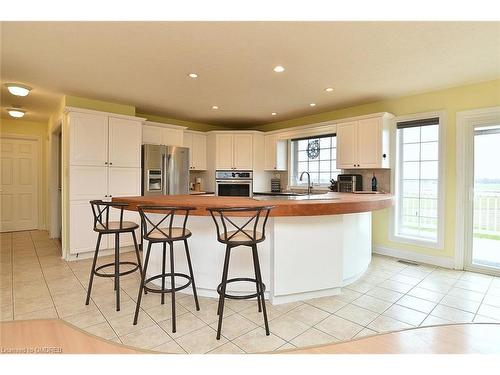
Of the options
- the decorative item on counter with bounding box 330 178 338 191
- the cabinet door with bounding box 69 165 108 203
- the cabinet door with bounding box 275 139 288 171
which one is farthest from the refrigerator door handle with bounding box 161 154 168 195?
the decorative item on counter with bounding box 330 178 338 191

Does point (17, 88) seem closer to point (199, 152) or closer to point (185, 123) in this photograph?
point (185, 123)

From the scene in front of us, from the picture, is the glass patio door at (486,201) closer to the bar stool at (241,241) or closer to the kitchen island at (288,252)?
the kitchen island at (288,252)

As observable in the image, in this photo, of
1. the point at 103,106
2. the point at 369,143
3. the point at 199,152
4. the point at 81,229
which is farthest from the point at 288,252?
the point at 199,152

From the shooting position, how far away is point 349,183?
4457 millimetres

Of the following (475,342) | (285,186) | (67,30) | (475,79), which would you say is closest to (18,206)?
(67,30)

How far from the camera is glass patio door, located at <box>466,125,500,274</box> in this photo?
340 cm

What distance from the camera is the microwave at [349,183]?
14.5ft

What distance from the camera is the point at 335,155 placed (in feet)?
16.4

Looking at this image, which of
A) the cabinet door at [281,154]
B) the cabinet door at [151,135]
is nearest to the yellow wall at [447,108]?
the cabinet door at [281,154]

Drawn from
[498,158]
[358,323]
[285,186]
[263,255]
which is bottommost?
[358,323]

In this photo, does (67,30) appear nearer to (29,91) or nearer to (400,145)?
(29,91)

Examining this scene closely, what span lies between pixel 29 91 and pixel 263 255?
4.13 m

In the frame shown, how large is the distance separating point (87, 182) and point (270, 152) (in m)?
3.53

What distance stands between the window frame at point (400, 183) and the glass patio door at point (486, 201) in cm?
34
